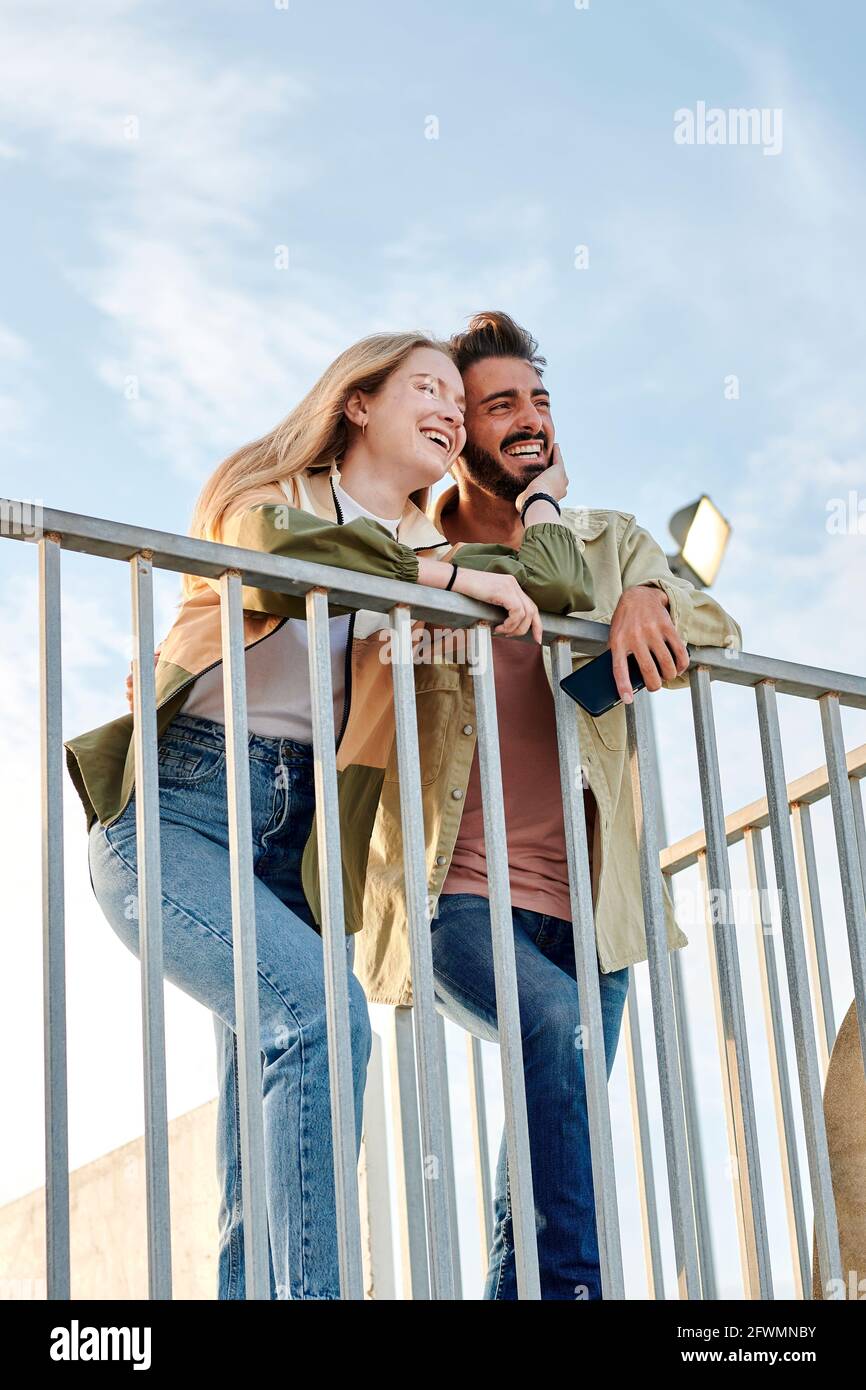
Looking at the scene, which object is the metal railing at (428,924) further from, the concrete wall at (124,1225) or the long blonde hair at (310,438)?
the concrete wall at (124,1225)

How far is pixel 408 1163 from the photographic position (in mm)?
3029

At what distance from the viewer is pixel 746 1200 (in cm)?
252

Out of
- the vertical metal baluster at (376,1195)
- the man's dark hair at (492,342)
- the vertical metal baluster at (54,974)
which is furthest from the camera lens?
the vertical metal baluster at (376,1195)

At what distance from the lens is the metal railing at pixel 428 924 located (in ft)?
6.32

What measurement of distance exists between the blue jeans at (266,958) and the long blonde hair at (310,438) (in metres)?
0.36

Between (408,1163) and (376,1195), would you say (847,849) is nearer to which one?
(408,1163)

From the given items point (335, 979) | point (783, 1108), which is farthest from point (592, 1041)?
point (783, 1108)

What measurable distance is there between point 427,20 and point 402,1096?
8263 mm

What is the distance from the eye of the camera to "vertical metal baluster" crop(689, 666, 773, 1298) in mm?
2498

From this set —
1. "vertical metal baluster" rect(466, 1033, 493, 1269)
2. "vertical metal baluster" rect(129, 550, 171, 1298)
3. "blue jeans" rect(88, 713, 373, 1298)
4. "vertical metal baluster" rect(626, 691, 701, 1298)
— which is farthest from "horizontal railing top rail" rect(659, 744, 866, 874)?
"vertical metal baluster" rect(129, 550, 171, 1298)

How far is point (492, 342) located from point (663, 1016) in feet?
5.27

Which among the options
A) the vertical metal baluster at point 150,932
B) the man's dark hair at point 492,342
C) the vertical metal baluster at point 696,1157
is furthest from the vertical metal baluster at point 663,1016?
the man's dark hair at point 492,342

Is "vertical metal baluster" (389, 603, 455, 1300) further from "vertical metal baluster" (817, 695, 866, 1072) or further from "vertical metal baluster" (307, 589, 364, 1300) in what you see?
"vertical metal baluster" (817, 695, 866, 1072)
